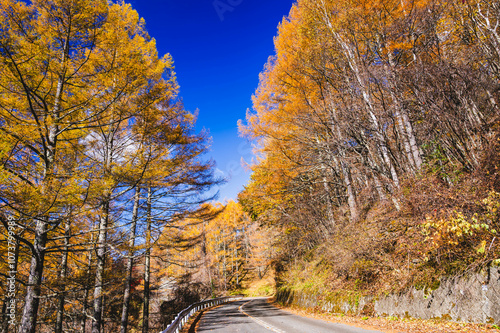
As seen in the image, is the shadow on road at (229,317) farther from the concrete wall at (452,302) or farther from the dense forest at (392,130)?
the concrete wall at (452,302)

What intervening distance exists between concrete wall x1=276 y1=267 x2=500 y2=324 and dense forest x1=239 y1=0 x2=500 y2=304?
24 cm

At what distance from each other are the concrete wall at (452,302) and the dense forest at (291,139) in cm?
26

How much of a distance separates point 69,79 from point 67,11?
1456mm

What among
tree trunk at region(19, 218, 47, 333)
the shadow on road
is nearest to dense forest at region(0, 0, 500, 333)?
tree trunk at region(19, 218, 47, 333)

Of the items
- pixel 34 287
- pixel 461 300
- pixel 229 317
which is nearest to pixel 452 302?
pixel 461 300

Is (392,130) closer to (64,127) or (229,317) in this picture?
(64,127)

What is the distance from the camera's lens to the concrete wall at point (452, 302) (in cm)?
447

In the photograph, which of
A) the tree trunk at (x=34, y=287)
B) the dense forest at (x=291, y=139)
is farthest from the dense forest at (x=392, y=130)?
the tree trunk at (x=34, y=287)

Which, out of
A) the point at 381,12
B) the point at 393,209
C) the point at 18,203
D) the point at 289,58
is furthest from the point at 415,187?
the point at 18,203

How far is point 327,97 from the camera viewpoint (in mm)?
10125

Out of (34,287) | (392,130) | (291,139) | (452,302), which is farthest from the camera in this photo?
(291,139)

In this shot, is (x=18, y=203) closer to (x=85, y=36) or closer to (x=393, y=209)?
(x=85, y=36)

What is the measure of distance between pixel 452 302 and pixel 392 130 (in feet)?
18.3

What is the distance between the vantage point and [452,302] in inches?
201
